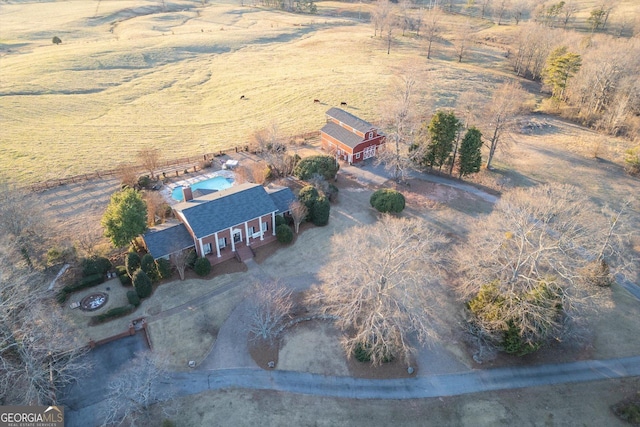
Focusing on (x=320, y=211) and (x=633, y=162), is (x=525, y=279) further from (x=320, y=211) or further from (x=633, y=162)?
(x=633, y=162)

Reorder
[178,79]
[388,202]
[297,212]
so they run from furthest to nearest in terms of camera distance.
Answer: [178,79] → [388,202] → [297,212]

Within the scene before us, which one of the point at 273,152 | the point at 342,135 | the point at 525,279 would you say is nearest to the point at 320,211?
the point at 273,152

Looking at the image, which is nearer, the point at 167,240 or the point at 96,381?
the point at 96,381

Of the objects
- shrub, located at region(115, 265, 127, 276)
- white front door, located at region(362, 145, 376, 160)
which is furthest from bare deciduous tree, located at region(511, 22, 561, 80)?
shrub, located at region(115, 265, 127, 276)

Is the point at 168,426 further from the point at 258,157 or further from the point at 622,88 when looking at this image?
the point at 622,88

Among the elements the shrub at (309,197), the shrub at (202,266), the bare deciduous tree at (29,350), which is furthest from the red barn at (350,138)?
the bare deciduous tree at (29,350)

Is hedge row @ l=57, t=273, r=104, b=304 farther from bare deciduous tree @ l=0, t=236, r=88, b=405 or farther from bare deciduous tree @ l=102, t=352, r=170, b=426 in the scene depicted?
bare deciduous tree @ l=102, t=352, r=170, b=426

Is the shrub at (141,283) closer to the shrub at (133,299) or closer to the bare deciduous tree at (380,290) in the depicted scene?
the shrub at (133,299)
